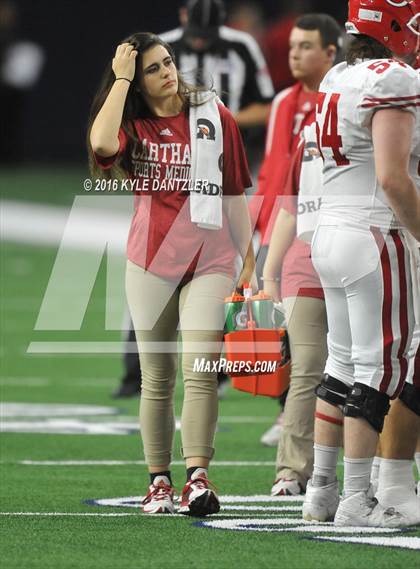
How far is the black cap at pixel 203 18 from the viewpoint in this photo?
31.7ft

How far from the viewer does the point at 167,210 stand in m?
6.27

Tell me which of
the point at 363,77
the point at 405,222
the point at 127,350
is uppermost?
the point at 363,77

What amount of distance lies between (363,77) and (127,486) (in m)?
2.20

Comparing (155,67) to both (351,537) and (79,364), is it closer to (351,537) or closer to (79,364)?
(351,537)

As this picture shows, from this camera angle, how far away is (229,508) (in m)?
6.30

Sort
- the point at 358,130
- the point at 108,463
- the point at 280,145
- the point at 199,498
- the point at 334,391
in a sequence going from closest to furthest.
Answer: the point at 358,130 < the point at 334,391 < the point at 199,498 < the point at 108,463 < the point at 280,145

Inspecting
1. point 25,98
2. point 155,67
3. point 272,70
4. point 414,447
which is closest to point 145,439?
point 414,447

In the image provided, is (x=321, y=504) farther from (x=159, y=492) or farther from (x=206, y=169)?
(x=206, y=169)

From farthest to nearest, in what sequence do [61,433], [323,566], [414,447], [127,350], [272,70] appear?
[272,70] < [127,350] < [61,433] < [414,447] < [323,566]

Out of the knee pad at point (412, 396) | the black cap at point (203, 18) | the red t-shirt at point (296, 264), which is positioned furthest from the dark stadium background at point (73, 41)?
the knee pad at point (412, 396)

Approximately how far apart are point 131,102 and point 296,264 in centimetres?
103

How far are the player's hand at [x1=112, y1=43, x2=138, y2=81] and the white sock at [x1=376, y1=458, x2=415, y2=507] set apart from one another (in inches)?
66.8

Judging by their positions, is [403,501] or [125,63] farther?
[125,63]

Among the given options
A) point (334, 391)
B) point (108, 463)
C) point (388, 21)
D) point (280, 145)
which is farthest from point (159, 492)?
point (280, 145)
